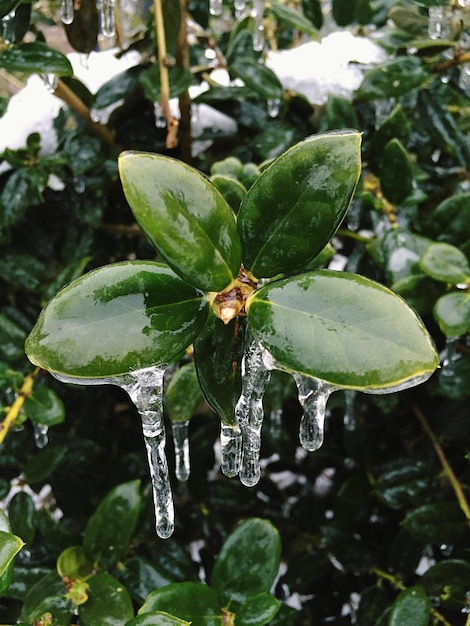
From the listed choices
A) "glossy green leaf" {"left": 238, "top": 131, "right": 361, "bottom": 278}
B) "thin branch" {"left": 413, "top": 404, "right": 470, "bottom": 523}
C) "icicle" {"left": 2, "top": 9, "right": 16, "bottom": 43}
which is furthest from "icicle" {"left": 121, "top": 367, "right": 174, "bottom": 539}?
"icicle" {"left": 2, "top": 9, "right": 16, "bottom": 43}

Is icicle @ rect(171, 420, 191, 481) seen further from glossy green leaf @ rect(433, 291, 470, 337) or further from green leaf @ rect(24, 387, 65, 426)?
glossy green leaf @ rect(433, 291, 470, 337)

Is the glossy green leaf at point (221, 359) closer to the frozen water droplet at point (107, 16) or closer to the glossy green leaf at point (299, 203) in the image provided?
the glossy green leaf at point (299, 203)

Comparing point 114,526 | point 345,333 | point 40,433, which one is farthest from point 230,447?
point 40,433

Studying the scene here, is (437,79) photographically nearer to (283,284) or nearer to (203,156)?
(203,156)

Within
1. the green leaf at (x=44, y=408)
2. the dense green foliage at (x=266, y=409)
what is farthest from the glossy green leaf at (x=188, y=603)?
the green leaf at (x=44, y=408)

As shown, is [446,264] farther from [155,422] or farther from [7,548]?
[7,548]

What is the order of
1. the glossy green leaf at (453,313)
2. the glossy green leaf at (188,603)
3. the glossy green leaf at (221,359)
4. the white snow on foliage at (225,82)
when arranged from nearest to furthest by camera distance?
1. the glossy green leaf at (221,359)
2. the glossy green leaf at (188,603)
3. the glossy green leaf at (453,313)
4. the white snow on foliage at (225,82)

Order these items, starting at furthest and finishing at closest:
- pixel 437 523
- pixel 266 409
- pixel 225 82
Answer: pixel 225 82 → pixel 266 409 → pixel 437 523
